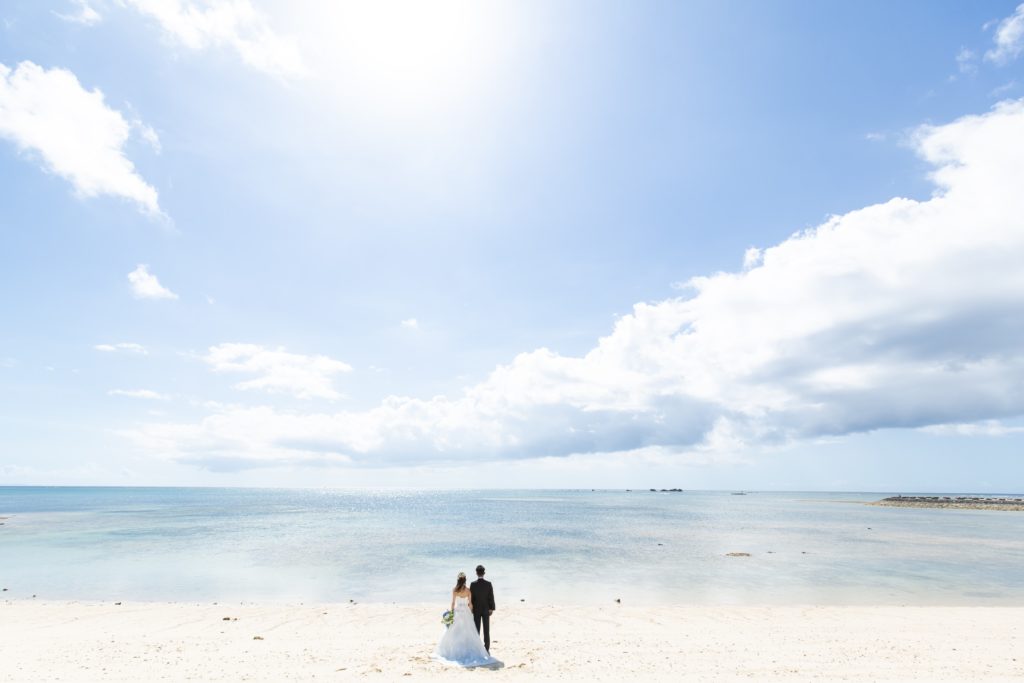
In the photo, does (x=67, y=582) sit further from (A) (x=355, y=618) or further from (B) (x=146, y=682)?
(B) (x=146, y=682)

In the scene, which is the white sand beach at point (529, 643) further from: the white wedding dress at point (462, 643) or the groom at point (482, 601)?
the groom at point (482, 601)

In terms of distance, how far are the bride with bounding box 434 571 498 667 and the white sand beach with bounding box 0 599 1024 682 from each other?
54 centimetres

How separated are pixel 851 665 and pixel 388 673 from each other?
12.7 metres

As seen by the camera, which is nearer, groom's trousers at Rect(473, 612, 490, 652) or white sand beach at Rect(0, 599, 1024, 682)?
white sand beach at Rect(0, 599, 1024, 682)

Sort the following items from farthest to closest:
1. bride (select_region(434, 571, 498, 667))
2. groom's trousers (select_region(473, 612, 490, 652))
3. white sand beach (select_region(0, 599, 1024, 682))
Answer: groom's trousers (select_region(473, 612, 490, 652)) → bride (select_region(434, 571, 498, 667)) → white sand beach (select_region(0, 599, 1024, 682))

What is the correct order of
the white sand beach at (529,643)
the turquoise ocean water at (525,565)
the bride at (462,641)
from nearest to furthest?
the white sand beach at (529,643)
the bride at (462,641)
the turquoise ocean water at (525,565)

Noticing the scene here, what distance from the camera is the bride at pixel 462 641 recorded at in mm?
15797

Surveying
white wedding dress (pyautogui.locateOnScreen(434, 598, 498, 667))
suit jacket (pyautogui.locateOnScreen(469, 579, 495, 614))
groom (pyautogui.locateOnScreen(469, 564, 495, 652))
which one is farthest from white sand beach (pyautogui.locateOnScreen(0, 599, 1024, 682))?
suit jacket (pyautogui.locateOnScreen(469, 579, 495, 614))

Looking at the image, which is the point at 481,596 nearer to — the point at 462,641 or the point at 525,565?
the point at 462,641

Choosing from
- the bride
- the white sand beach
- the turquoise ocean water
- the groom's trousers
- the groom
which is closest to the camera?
the white sand beach

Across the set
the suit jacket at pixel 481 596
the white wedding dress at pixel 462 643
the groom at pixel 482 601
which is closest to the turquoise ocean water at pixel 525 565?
the groom at pixel 482 601

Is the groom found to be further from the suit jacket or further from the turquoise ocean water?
the turquoise ocean water

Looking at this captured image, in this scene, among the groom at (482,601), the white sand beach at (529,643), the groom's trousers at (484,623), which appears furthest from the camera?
the groom at (482,601)

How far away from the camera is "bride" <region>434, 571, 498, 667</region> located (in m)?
15.8
